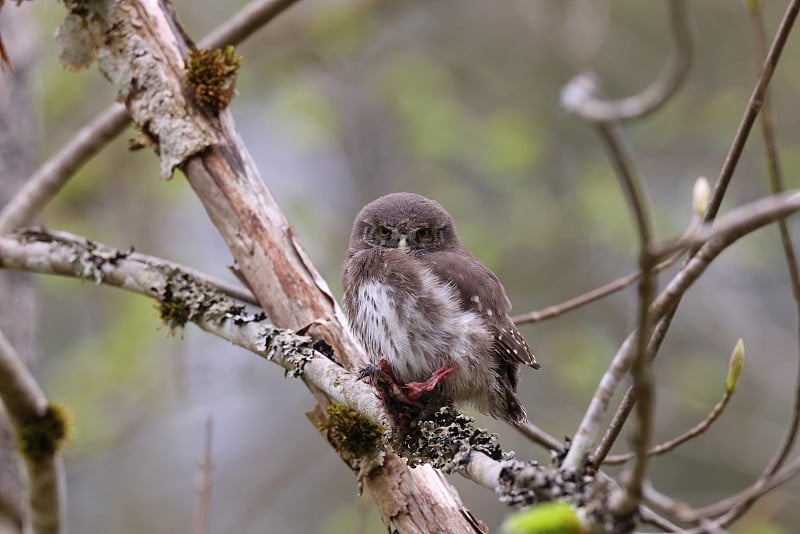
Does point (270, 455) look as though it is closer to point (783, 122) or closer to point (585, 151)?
point (585, 151)

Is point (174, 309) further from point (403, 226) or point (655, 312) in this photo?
point (655, 312)

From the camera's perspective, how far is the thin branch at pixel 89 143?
13.4 feet

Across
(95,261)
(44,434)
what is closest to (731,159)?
(95,261)

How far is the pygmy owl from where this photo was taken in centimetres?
347

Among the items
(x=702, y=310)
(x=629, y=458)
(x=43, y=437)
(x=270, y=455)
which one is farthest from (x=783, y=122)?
(x=43, y=437)

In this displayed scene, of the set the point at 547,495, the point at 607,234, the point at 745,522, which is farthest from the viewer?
the point at 607,234

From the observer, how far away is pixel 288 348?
325 centimetres

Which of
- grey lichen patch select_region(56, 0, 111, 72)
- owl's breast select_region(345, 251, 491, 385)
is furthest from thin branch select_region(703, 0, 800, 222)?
grey lichen patch select_region(56, 0, 111, 72)

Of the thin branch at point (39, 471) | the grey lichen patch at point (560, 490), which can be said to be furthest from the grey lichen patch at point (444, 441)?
the thin branch at point (39, 471)

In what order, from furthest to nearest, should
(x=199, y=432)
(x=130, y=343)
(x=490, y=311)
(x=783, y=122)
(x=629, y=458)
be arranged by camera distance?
1. (x=199, y=432)
2. (x=783, y=122)
3. (x=130, y=343)
4. (x=490, y=311)
5. (x=629, y=458)

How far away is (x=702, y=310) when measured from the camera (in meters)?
8.05

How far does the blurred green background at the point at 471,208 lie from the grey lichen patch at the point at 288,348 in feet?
12.1

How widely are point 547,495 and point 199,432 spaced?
953 cm

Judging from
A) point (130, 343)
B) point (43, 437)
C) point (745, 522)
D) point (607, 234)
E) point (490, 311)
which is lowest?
point (745, 522)
